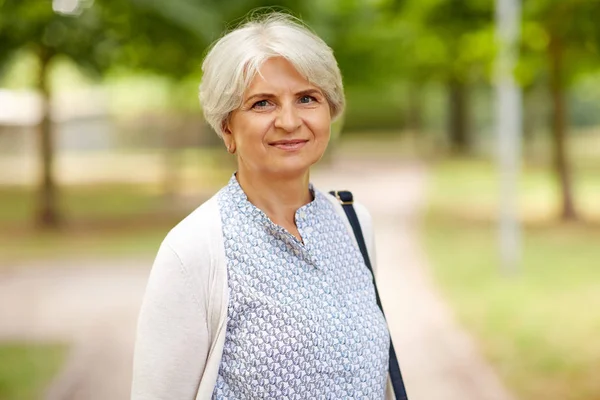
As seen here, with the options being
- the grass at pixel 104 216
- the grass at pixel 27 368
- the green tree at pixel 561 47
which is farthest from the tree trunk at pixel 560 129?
the grass at pixel 27 368

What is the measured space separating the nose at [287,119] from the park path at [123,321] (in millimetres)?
4485

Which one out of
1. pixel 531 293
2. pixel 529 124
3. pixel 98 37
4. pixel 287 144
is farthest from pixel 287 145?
pixel 529 124

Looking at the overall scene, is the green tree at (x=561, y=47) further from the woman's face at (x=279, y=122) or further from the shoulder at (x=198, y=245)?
the shoulder at (x=198, y=245)

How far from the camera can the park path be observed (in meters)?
6.37

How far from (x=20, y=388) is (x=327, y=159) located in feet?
82.2

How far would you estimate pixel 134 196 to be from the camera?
21953 mm

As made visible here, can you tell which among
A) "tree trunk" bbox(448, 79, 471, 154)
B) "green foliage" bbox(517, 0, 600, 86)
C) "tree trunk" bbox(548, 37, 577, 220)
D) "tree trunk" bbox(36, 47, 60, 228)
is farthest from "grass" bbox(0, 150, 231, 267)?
"tree trunk" bbox(448, 79, 471, 154)

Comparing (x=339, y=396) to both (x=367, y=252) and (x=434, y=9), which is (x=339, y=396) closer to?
(x=367, y=252)

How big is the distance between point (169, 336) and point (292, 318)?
0.26 meters

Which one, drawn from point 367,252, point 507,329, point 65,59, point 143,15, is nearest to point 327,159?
point 65,59

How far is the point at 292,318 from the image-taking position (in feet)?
6.25

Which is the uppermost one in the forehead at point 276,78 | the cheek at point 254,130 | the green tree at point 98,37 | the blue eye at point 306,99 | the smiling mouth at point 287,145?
the green tree at point 98,37

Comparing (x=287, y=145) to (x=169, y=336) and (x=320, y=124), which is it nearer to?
(x=320, y=124)

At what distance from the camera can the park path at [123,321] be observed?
6371mm
